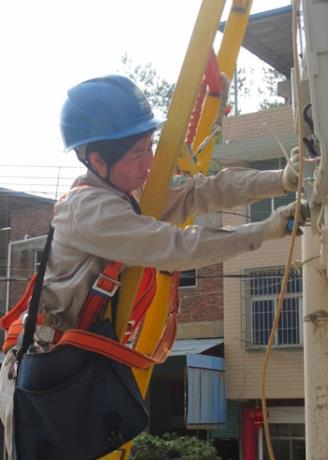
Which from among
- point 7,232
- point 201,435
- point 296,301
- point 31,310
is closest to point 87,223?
point 31,310

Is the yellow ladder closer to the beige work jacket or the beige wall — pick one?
the beige work jacket

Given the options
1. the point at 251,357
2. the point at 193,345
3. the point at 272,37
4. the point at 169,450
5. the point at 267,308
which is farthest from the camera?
the point at 193,345

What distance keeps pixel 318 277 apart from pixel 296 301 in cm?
1447

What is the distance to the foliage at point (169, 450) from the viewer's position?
14.7 meters

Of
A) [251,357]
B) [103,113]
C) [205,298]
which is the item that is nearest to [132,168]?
[103,113]

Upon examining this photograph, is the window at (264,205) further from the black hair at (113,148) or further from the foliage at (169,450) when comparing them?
the black hair at (113,148)

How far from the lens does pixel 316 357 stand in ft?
8.15

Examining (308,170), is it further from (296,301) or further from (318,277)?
(296,301)

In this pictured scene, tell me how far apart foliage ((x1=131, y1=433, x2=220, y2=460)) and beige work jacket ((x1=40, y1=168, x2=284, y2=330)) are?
491 inches

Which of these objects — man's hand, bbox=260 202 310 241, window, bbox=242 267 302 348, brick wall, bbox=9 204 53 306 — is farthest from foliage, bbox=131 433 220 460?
man's hand, bbox=260 202 310 241

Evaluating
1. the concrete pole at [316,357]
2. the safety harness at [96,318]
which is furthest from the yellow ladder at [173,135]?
the concrete pole at [316,357]

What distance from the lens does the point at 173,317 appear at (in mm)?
2969

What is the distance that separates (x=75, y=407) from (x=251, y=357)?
49.3ft

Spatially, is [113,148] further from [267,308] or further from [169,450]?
[267,308]
